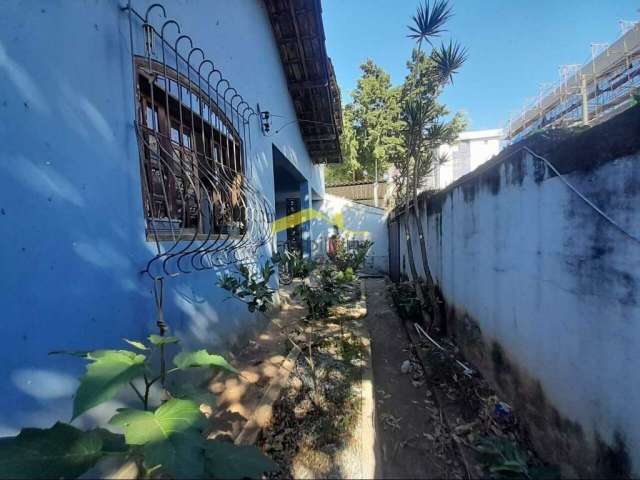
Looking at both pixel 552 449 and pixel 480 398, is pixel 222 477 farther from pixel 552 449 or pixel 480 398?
pixel 480 398

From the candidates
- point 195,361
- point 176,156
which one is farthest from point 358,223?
point 195,361

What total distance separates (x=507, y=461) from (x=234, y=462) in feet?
5.32

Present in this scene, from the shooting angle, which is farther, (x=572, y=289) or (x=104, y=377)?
(x=572, y=289)

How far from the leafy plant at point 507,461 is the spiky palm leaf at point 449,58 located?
4.61m

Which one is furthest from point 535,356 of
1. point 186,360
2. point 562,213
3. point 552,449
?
point 186,360

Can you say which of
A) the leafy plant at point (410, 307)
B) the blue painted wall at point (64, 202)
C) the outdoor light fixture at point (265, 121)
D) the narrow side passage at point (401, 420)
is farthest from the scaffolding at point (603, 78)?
the blue painted wall at point (64, 202)

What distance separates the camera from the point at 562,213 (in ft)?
5.50

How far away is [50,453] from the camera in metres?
0.89

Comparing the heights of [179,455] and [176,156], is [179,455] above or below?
below

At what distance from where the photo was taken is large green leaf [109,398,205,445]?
3.05ft

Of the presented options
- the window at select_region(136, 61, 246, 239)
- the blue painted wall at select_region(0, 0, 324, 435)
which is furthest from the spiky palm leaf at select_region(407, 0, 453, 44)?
the blue painted wall at select_region(0, 0, 324, 435)

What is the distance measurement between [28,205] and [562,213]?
2.76 meters

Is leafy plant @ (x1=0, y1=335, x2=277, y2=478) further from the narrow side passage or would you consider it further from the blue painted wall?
the narrow side passage

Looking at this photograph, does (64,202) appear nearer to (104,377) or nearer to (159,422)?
(104,377)
